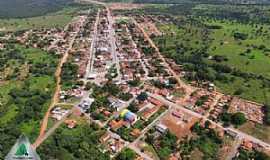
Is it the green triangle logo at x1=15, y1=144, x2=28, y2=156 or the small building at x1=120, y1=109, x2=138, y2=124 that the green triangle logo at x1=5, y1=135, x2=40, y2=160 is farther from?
the small building at x1=120, y1=109, x2=138, y2=124

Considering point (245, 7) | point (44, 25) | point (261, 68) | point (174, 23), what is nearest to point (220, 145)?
point (261, 68)

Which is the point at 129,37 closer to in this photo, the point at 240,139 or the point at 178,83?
the point at 178,83

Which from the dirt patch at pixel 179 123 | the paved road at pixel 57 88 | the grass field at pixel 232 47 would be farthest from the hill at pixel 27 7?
the dirt patch at pixel 179 123

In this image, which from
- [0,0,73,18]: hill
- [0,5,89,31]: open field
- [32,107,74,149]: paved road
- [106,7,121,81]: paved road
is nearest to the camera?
[32,107,74,149]: paved road

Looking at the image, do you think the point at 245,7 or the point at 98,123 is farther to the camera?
the point at 245,7

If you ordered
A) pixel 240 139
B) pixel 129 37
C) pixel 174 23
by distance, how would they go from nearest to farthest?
1. pixel 240 139
2. pixel 129 37
3. pixel 174 23

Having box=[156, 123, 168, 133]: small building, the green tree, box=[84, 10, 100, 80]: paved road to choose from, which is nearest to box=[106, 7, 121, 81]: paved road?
box=[84, 10, 100, 80]: paved road
